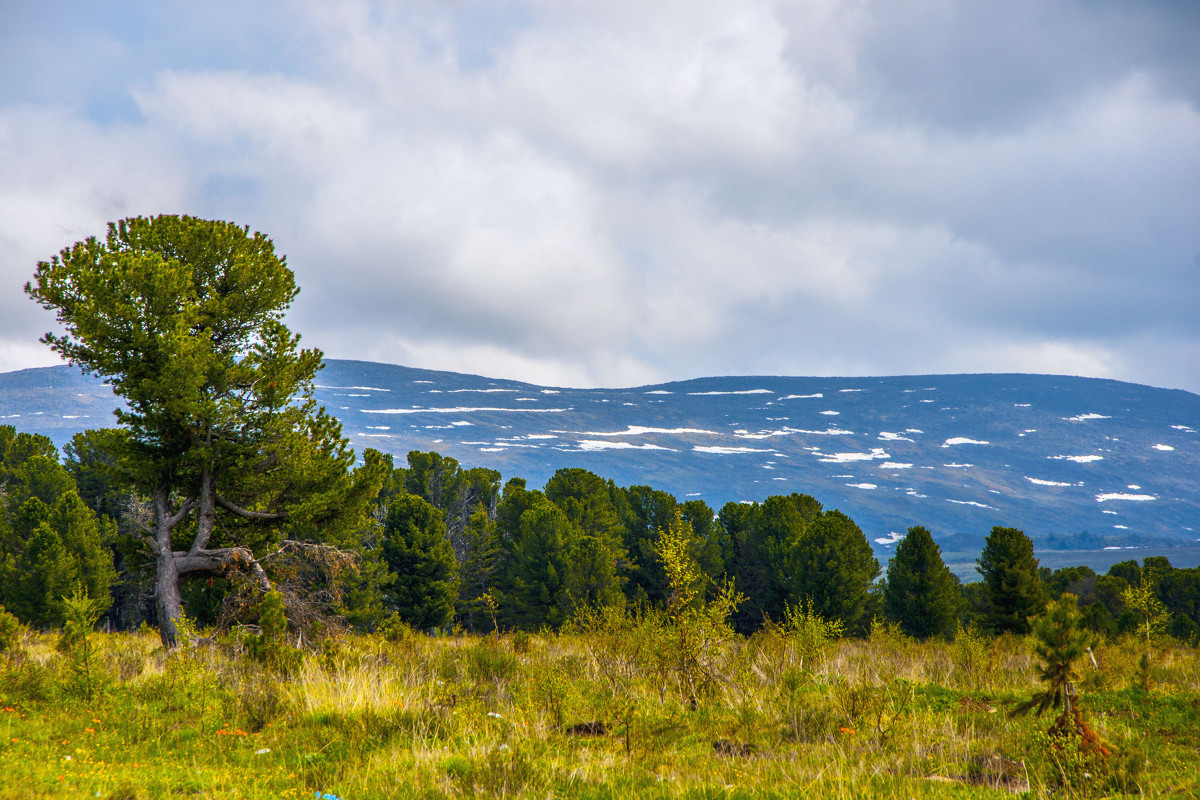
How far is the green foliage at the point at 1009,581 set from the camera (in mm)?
36250

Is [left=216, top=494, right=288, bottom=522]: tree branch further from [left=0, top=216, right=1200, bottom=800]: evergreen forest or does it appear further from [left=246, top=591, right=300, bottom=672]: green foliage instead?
[left=246, top=591, right=300, bottom=672]: green foliage

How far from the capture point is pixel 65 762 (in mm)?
5852

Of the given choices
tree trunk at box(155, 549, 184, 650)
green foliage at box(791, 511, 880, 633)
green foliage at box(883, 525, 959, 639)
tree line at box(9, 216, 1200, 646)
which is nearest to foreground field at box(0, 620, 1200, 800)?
tree line at box(9, 216, 1200, 646)

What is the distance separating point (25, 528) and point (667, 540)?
43049 millimetres

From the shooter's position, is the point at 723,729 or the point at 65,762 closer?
the point at 65,762

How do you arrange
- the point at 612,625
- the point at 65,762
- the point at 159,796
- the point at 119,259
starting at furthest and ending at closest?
the point at 119,259 → the point at 612,625 → the point at 65,762 → the point at 159,796

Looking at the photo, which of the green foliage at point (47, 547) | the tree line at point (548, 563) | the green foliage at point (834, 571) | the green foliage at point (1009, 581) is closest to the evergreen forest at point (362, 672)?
the tree line at point (548, 563)

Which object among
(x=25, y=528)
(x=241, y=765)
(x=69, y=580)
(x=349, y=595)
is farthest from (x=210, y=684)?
(x=25, y=528)

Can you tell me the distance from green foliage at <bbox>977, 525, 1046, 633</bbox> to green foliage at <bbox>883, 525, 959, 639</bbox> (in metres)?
2.30

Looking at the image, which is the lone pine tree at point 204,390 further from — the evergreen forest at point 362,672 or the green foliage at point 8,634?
the green foliage at point 8,634

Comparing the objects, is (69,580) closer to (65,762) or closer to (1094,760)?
(65,762)

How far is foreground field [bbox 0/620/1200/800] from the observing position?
5.74 m

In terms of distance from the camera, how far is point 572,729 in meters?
8.20

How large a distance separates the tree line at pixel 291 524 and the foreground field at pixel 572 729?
1.77 metres
